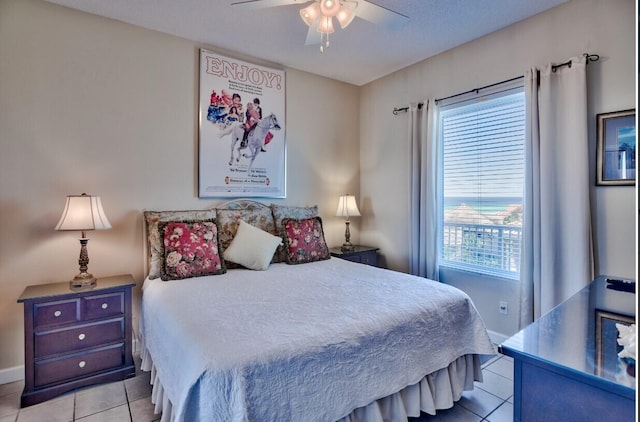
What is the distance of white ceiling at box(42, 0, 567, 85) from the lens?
2514mm

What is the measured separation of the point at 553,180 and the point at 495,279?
3.24ft

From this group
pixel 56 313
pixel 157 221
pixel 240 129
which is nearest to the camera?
pixel 56 313

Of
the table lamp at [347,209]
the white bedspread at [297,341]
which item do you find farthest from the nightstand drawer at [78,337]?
the table lamp at [347,209]

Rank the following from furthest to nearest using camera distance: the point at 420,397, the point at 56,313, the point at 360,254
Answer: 1. the point at 360,254
2. the point at 56,313
3. the point at 420,397

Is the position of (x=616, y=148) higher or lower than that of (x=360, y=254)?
higher

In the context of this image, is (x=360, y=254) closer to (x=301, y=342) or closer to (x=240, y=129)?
(x=240, y=129)

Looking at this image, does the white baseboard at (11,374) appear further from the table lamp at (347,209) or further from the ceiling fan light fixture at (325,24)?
the ceiling fan light fixture at (325,24)

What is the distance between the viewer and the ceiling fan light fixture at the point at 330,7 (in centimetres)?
203

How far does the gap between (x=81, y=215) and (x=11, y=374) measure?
127cm

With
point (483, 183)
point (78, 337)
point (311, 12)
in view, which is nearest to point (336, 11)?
point (311, 12)

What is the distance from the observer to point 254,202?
3441 mm

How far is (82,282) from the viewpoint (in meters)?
2.35

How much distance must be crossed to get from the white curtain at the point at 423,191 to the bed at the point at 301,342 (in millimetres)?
950

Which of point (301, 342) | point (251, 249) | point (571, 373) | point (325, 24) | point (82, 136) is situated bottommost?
point (301, 342)
